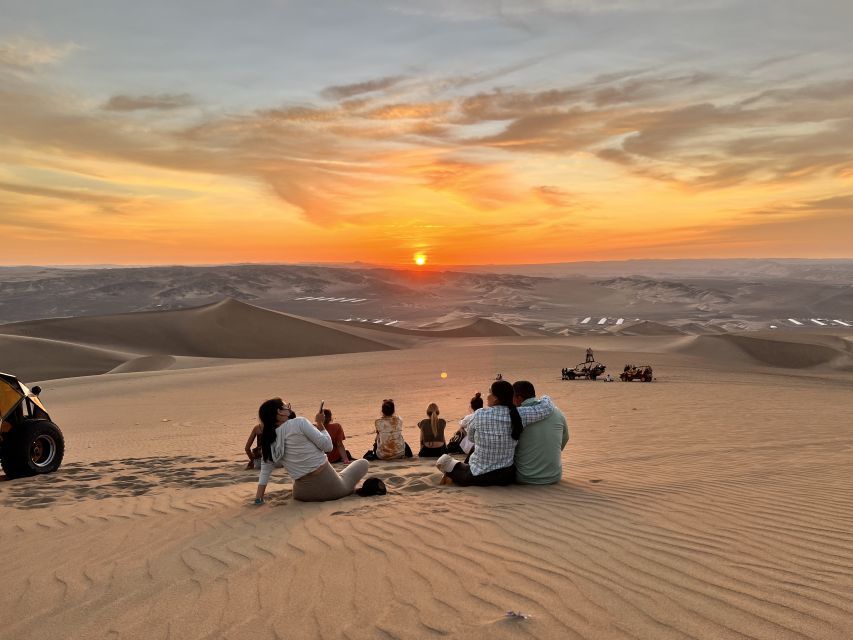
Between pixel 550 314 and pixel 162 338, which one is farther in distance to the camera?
pixel 550 314

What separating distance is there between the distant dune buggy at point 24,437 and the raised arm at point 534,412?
681 cm

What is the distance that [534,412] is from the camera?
6832mm

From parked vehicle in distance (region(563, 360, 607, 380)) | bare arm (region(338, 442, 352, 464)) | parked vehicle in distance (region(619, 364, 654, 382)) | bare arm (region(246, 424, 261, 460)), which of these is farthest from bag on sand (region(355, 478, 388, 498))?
parked vehicle in distance (region(563, 360, 607, 380))

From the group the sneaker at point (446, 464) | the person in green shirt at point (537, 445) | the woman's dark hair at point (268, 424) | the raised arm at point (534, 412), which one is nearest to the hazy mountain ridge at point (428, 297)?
the sneaker at point (446, 464)

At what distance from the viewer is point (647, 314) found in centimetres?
9850

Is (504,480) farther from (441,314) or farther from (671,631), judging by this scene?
(441,314)

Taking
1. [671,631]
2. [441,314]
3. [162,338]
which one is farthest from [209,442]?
[441,314]

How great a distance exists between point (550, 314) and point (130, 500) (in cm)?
9790

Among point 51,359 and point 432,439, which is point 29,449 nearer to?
point 432,439

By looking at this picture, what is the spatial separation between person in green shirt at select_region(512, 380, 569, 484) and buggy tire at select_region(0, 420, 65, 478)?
6704 mm

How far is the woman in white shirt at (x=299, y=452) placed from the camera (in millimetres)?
6453

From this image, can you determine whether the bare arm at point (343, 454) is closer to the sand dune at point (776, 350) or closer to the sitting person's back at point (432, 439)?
the sitting person's back at point (432, 439)

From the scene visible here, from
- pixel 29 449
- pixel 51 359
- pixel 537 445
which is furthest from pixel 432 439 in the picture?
pixel 51 359

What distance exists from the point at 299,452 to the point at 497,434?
6.35 feet
